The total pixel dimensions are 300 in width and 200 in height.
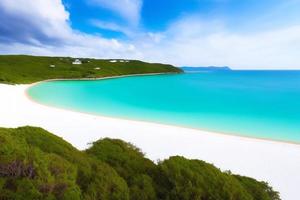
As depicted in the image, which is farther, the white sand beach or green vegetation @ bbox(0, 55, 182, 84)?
green vegetation @ bbox(0, 55, 182, 84)

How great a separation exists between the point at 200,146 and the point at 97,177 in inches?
316

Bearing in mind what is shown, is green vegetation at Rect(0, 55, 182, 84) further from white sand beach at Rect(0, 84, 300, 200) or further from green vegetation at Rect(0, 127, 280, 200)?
green vegetation at Rect(0, 127, 280, 200)

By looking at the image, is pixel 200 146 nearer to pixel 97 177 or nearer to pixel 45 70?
pixel 97 177

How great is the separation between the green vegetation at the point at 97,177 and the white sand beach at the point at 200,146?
4.40 metres

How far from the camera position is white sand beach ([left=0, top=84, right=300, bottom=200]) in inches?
319

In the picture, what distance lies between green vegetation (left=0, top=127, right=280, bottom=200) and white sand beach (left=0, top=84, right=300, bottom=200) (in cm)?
440

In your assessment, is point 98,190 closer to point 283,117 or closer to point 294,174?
point 294,174

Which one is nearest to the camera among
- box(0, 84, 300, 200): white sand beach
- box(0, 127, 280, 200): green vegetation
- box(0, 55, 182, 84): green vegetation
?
box(0, 127, 280, 200): green vegetation

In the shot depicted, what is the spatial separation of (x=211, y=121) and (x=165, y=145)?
9.65m

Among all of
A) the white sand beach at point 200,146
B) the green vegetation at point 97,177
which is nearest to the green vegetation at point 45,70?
the white sand beach at point 200,146

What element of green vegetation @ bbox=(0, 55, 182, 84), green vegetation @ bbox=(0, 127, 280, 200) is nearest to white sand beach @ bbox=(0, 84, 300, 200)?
green vegetation @ bbox=(0, 127, 280, 200)

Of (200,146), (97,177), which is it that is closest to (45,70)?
(200,146)

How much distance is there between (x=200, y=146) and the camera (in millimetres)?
10875

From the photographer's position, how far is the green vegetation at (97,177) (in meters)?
3.13
